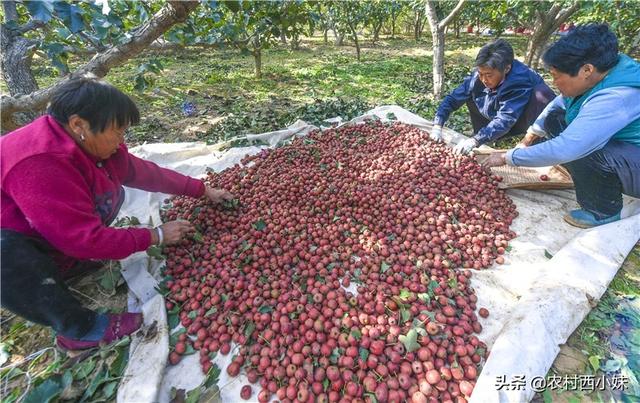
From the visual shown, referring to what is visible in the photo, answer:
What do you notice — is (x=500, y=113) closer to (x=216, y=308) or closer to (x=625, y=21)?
(x=216, y=308)

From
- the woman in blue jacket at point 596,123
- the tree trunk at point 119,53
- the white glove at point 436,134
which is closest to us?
the woman in blue jacket at point 596,123

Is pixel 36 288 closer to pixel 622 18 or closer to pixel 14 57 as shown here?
pixel 14 57

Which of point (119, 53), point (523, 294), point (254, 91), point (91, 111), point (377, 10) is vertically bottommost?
point (523, 294)

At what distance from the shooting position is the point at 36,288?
1623 mm

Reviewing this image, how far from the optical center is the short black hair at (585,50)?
84.1 inches

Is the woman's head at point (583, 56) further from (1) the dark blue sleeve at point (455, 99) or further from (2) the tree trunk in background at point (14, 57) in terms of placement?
(2) the tree trunk in background at point (14, 57)

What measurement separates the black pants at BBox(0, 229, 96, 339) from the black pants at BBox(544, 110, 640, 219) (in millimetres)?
3521

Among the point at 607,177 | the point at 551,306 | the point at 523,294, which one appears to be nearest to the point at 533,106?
the point at 607,177

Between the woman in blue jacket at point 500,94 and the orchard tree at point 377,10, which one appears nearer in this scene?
the woman in blue jacket at point 500,94

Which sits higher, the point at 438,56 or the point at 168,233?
the point at 438,56

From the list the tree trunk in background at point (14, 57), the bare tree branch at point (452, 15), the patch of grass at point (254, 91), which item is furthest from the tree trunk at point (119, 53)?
the bare tree branch at point (452, 15)

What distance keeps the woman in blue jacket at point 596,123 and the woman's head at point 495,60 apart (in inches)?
29.7

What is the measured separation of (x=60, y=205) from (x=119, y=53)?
191 cm

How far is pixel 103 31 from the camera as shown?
239 cm
